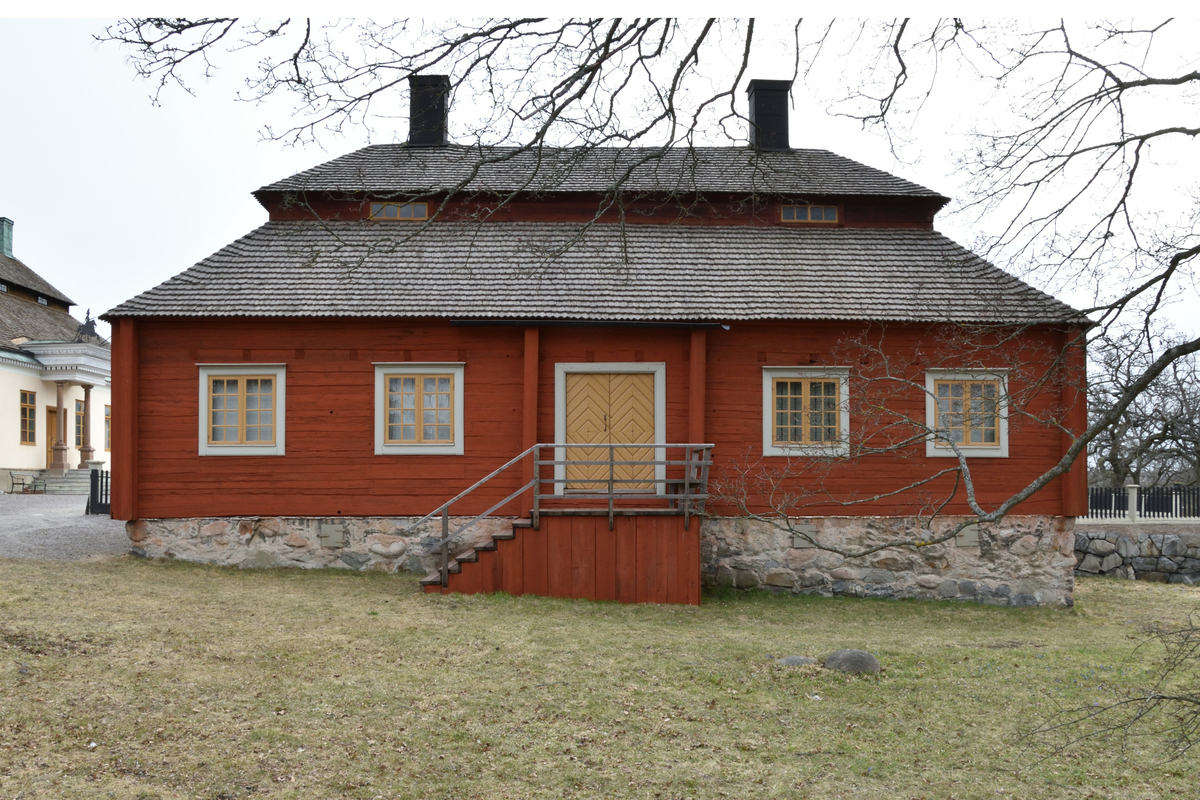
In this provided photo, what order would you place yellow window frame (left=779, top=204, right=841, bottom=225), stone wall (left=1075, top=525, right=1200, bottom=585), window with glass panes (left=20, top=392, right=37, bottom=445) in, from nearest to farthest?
yellow window frame (left=779, top=204, right=841, bottom=225), stone wall (left=1075, top=525, right=1200, bottom=585), window with glass panes (left=20, top=392, right=37, bottom=445)

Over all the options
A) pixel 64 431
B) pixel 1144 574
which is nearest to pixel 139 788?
pixel 1144 574

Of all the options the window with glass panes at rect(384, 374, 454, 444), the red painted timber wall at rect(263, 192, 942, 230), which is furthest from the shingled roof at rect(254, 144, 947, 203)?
the window with glass panes at rect(384, 374, 454, 444)

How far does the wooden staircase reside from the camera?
1125 centimetres

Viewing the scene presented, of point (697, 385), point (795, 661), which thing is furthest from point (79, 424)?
point (795, 661)

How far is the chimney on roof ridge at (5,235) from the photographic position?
1297 inches

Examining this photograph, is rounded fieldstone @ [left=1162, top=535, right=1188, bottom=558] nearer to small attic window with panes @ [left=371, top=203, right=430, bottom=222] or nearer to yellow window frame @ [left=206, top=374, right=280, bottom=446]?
small attic window with panes @ [left=371, top=203, right=430, bottom=222]

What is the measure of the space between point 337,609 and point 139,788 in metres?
4.95

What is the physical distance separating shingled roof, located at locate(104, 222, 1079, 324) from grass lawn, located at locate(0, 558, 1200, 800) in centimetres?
430

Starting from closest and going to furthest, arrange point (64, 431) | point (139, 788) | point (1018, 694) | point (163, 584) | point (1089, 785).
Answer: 1. point (139, 788)
2. point (1089, 785)
3. point (1018, 694)
4. point (163, 584)
5. point (64, 431)

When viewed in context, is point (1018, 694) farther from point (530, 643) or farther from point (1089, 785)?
point (530, 643)

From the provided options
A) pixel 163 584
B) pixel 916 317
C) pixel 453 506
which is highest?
pixel 916 317

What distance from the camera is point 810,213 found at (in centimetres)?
1491

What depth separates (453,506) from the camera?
12609mm

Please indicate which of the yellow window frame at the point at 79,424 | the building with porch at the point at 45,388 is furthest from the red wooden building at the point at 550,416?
the yellow window frame at the point at 79,424
